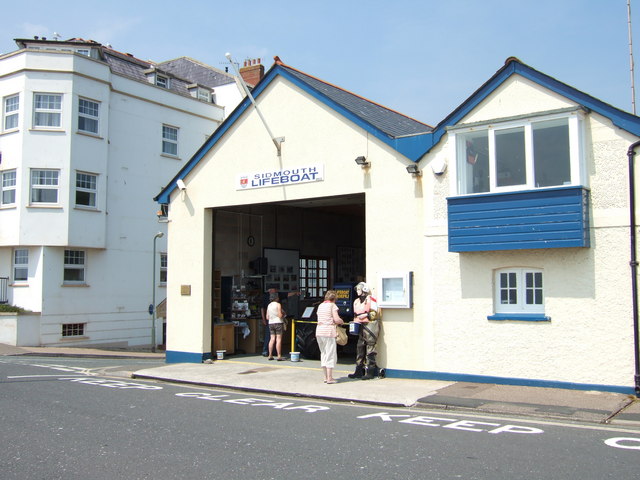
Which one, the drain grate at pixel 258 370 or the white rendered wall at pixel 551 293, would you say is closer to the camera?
the white rendered wall at pixel 551 293

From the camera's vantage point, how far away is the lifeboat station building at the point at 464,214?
408 inches

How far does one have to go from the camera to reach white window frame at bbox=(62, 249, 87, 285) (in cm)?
2482

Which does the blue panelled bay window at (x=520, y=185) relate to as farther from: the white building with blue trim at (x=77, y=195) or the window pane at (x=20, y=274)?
the window pane at (x=20, y=274)

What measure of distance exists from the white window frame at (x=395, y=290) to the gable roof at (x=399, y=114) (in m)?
2.28

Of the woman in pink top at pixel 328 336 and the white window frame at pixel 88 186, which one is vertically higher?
the white window frame at pixel 88 186

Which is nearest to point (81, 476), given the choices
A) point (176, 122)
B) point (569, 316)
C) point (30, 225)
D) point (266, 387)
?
point (266, 387)

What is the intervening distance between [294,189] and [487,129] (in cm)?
449

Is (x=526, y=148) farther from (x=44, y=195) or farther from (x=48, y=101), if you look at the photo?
(x=48, y=101)

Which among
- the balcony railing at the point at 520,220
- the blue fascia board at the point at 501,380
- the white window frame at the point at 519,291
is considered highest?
the balcony railing at the point at 520,220

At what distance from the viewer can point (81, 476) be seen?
19.7 ft

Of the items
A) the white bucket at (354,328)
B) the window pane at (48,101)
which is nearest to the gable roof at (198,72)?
the window pane at (48,101)

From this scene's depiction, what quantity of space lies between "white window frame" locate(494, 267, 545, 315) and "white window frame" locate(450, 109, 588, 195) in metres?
1.45

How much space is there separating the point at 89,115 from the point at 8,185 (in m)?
4.08

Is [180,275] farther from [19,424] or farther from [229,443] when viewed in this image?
[229,443]
